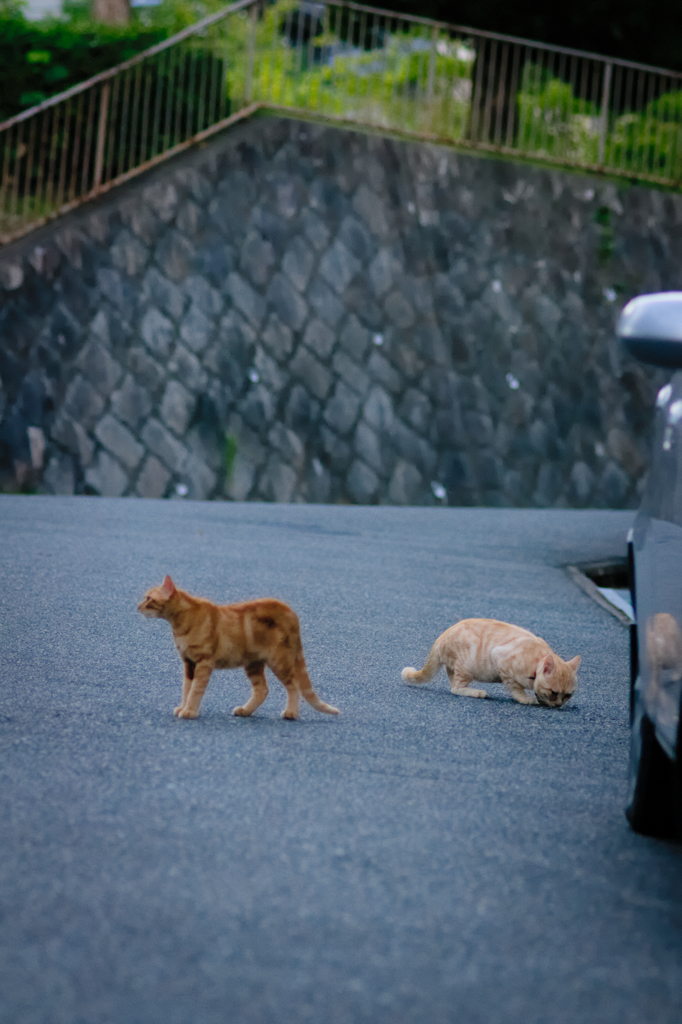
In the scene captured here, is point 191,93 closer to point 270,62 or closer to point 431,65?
point 270,62

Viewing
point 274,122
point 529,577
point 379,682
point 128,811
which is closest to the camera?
point 128,811

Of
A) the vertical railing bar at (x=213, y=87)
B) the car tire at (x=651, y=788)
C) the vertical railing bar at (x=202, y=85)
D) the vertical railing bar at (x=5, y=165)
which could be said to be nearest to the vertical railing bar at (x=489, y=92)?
the vertical railing bar at (x=213, y=87)

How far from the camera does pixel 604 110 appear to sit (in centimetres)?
1812

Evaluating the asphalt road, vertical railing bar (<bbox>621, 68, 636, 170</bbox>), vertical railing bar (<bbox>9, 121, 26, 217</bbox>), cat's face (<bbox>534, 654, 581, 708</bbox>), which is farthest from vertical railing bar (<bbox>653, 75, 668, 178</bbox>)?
cat's face (<bbox>534, 654, 581, 708</bbox>)

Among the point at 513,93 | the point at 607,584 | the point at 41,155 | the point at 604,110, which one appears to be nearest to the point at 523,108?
the point at 513,93

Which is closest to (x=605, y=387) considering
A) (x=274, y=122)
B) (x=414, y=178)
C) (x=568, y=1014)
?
(x=414, y=178)

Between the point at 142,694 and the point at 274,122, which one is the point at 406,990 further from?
the point at 274,122

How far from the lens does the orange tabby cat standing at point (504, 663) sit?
15.6 feet

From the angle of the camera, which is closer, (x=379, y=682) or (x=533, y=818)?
(x=533, y=818)

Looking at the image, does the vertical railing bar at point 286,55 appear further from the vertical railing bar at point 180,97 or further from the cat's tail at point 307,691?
the cat's tail at point 307,691

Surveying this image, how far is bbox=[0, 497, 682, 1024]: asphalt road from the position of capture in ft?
7.13

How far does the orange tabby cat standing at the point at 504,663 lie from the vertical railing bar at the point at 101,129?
11.9 metres

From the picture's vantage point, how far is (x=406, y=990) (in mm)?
2172

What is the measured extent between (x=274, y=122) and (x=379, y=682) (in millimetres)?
12711
